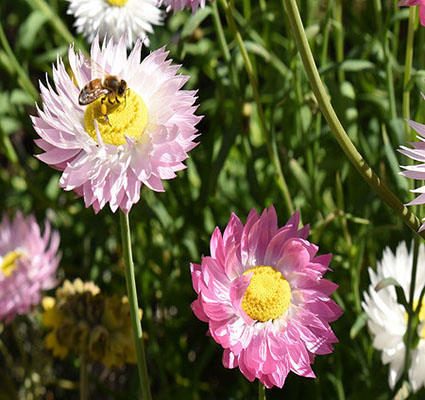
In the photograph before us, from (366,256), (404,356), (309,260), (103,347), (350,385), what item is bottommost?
(350,385)

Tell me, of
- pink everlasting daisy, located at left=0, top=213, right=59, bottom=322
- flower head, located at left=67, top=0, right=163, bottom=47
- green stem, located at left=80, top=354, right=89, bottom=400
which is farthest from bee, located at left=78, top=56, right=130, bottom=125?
pink everlasting daisy, located at left=0, top=213, right=59, bottom=322

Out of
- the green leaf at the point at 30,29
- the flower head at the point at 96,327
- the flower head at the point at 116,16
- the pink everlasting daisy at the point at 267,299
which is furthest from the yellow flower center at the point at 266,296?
the green leaf at the point at 30,29

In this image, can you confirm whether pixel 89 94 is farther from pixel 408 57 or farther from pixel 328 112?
pixel 408 57

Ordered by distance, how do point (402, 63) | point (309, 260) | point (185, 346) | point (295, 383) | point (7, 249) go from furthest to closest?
1. point (402, 63)
2. point (7, 249)
3. point (185, 346)
4. point (295, 383)
5. point (309, 260)

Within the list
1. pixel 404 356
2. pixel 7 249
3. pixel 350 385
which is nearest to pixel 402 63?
pixel 350 385

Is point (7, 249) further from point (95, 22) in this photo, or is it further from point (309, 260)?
point (309, 260)

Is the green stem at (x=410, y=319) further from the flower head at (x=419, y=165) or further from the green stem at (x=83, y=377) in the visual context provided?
the green stem at (x=83, y=377)
